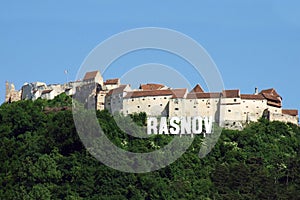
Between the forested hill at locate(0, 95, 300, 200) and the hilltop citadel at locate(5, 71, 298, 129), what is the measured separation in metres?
1.73

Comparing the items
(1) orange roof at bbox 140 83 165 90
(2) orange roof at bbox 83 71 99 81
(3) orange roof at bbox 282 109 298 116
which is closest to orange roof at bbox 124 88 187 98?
(1) orange roof at bbox 140 83 165 90

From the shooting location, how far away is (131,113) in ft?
268

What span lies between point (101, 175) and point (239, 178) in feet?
31.4

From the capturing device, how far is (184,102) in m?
81.8

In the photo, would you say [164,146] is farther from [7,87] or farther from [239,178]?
[7,87]

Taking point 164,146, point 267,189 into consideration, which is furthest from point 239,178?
point 164,146

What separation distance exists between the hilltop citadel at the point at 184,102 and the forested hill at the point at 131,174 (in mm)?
1733

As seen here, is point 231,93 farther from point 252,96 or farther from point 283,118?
point 283,118

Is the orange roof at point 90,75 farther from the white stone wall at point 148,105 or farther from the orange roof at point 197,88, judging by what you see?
Answer: the orange roof at point 197,88

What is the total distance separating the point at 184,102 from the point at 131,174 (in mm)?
15411

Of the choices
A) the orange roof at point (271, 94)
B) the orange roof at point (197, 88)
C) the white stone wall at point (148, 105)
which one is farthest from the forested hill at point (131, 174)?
the orange roof at point (197, 88)

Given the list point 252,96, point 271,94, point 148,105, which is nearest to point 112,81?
point 148,105

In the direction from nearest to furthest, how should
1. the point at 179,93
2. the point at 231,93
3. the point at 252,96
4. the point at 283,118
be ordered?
the point at 179,93 < the point at 231,93 < the point at 252,96 < the point at 283,118

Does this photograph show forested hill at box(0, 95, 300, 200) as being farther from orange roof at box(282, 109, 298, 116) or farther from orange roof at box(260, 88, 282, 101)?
orange roof at box(260, 88, 282, 101)
